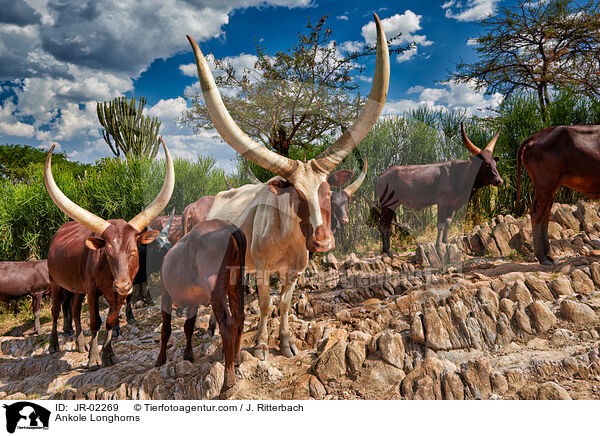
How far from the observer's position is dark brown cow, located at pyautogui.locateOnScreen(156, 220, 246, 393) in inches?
92.1

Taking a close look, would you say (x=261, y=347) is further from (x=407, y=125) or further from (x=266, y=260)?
(x=407, y=125)

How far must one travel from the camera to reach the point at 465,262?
4.84m

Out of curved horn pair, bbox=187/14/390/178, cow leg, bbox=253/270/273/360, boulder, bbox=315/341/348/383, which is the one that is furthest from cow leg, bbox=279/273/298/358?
curved horn pair, bbox=187/14/390/178

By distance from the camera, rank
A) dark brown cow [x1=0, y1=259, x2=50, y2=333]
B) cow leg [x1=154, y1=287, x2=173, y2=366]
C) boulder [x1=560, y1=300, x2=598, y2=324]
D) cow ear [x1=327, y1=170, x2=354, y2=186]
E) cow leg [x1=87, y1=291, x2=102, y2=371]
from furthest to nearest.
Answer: dark brown cow [x1=0, y1=259, x2=50, y2=333], cow leg [x1=87, y1=291, x2=102, y2=371], cow ear [x1=327, y1=170, x2=354, y2=186], cow leg [x1=154, y1=287, x2=173, y2=366], boulder [x1=560, y1=300, x2=598, y2=324]

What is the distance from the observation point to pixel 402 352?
8.38 feet

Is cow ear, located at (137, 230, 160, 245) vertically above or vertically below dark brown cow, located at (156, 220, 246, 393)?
above

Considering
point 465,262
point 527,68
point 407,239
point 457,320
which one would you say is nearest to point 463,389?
point 457,320

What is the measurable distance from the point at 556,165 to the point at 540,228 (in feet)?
2.61

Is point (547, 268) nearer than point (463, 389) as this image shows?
No

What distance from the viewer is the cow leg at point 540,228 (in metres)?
4.14

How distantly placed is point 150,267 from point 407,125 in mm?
3468
